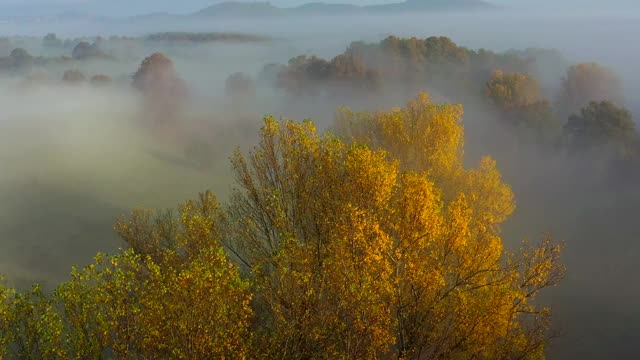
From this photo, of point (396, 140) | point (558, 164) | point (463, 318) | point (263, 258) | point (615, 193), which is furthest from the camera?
point (558, 164)

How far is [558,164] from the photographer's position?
9194 centimetres

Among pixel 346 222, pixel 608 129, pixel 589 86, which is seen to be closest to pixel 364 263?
pixel 346 222

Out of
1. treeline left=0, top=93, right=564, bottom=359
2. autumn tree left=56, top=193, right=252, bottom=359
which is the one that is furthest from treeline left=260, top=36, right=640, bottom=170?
autumn tree left=56, top=193, right=252, bottom=359

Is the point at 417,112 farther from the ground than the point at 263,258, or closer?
farther from the ground

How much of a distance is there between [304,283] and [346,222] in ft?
16.6

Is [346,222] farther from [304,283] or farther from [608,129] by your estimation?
[608,129]

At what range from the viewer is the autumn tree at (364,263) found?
23.8 m

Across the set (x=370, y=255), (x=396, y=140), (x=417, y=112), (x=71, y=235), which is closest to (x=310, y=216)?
(x=370, y=255)

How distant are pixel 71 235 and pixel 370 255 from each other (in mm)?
77850

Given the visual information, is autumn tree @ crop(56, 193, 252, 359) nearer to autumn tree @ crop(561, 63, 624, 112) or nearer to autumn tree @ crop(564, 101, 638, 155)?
autumn tree @ crop(564, 101, 638, 155)

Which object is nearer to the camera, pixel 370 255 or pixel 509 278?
pixel 370 255

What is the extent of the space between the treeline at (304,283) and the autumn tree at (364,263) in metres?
0.09

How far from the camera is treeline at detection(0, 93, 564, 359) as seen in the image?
853 inches

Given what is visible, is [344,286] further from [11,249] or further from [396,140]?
[11,249]
